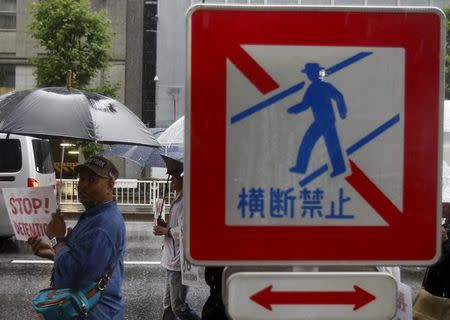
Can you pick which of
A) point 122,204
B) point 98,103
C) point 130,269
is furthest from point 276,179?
point 122,204

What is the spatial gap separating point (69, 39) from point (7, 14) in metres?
5.99

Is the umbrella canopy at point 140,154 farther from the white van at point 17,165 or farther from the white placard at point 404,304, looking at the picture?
the white placard at point 404,304

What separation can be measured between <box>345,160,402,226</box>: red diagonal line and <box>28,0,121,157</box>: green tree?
66.5 ft

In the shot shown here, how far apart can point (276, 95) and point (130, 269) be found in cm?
873

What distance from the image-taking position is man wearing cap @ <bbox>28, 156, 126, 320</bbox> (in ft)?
10.9

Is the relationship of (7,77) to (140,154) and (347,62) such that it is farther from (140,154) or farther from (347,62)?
(347,62)

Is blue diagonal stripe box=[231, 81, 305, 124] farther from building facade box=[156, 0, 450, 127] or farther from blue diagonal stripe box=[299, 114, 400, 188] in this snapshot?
building facade box=[156, 0, 450, 127]

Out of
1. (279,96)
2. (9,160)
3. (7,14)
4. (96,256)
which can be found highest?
(7,14)

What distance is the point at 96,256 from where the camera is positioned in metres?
3.31

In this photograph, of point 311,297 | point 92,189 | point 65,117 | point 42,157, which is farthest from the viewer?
point 42,157

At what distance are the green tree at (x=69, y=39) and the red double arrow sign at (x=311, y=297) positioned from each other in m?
20.3

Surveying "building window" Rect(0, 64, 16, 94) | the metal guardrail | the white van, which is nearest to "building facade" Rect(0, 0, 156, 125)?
"building window" Rect(0, 64, 16, 94)

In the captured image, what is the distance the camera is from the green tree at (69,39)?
2123 centimetres

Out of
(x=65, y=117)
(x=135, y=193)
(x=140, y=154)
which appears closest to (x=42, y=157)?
(x=140, y=154)
